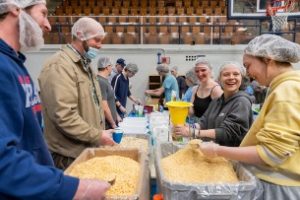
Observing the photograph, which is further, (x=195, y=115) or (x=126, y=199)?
(x=195, y=115)

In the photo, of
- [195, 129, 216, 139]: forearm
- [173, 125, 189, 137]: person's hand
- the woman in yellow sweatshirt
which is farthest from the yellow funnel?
the woman in yellow sweatshirt

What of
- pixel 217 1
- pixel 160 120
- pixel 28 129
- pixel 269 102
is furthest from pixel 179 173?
pixel 217 1

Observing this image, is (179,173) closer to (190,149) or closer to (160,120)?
(190,149)

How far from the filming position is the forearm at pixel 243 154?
1.44 metres

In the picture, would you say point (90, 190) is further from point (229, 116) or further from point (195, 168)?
point (229, 116)

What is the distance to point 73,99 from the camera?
2.11m

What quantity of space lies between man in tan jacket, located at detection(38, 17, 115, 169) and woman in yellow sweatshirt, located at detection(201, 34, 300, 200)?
0.86 metres

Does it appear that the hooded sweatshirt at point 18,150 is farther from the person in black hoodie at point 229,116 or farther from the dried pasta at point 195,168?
the person in black hoodie at point 229,116

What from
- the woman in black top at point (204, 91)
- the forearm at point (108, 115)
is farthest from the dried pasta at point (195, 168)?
the forearm at point (108, 115)

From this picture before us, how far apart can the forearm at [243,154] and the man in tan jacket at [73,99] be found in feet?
2.78

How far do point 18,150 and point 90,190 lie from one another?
25cm

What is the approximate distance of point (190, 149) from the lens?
1665 millimetres

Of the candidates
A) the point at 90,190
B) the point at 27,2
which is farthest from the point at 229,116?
the point at 27,2

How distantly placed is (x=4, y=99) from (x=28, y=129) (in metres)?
0.18
